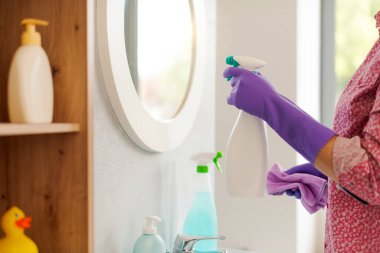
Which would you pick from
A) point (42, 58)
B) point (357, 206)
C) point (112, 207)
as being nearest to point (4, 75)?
point (42, 58)

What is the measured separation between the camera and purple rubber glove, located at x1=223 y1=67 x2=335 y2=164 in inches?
35.1

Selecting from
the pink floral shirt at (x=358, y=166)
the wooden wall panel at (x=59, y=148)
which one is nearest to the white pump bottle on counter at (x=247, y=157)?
the pink floral shirt at (x=358, y=166)

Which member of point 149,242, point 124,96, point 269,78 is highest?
point 269,78

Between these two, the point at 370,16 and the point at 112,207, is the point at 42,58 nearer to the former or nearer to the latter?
the point at 112,207

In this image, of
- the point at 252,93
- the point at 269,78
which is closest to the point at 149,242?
the point at 252,93

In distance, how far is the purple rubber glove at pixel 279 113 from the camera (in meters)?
0.89

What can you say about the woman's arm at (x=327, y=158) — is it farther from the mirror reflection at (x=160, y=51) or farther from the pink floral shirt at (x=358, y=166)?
the mirror reflection at (x=160, y=51)

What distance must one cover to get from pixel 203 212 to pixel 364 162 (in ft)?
1.89

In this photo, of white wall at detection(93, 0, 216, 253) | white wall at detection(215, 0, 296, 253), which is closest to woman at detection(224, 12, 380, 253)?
white wall at detection(93, 0, 216, 253)

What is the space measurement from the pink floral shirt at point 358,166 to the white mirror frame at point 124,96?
45 centimetres

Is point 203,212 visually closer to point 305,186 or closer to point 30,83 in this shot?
point 305,186

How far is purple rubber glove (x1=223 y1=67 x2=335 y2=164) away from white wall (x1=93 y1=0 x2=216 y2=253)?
285mm

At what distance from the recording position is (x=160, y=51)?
1.25 m

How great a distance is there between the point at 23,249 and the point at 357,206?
63 cm
